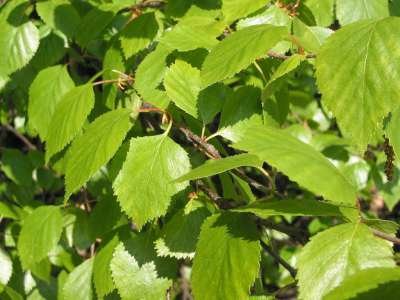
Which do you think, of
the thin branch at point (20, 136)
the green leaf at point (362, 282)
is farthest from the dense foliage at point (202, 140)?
the thin branch at point (20, 136)

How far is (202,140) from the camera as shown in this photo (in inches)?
47.9

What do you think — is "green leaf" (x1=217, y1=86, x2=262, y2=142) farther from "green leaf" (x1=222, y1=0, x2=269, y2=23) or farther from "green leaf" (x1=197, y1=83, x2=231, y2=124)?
"green leaf" (x1=222, y1=0, x2=269, y2=23)

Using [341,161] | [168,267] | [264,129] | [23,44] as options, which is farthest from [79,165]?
[341,161]

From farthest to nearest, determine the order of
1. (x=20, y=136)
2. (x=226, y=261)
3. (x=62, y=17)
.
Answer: (x=20, y=136)
(x=62, y=17)
(x=226, y=261)

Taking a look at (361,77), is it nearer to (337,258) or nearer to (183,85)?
(337,258)

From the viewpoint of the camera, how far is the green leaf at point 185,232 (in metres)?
1.17

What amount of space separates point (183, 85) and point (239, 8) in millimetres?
190

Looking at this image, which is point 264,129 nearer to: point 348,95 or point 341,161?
point 348,95

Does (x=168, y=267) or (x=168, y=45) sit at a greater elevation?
(x=168, y=45)

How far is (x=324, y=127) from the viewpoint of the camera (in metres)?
2.71

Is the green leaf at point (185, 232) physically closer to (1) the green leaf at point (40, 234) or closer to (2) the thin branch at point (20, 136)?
(1) the green leaf at point (40, 234)

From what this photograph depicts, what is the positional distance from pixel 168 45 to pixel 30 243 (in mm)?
750

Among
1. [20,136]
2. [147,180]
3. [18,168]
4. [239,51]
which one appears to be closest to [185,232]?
[147,180]

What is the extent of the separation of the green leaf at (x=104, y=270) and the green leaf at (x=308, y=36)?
2.07 ft
